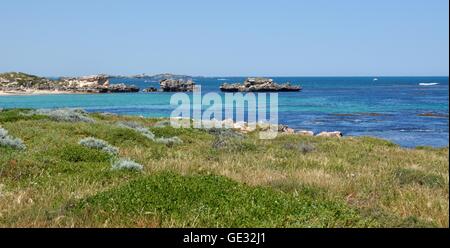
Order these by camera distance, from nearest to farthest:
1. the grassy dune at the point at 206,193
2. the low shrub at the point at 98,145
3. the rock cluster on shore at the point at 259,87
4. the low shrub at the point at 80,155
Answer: the grassy dune at the point at 206,193 < the low shrub at the point at 80,155 < the low shrub at the point at 98,145 < the rock cluster on shore at the point at 259,87

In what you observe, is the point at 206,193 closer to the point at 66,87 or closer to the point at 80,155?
the point at 80,155

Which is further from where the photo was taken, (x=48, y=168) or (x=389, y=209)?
(x=48, y=168)

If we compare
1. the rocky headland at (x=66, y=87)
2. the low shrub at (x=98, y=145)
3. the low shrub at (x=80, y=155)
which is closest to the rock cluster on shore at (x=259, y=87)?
the rocky headland at (x=66, y=87)

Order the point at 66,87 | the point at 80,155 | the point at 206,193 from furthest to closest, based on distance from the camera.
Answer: the point at 66,87
the point at 80,155
the point at 206,193

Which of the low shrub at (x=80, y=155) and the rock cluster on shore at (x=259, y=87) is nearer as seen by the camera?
the low shrub at (x=80, y=155)

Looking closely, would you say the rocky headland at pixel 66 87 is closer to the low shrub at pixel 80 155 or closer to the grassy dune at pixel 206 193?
the low shrub at pixel 80 155

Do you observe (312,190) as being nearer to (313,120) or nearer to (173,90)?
Answer: (313,120)

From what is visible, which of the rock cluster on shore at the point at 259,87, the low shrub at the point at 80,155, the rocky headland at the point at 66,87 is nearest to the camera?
the low shrub at the point at 80,155

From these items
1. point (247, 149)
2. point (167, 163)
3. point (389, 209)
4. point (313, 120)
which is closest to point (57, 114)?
point (247, 149)

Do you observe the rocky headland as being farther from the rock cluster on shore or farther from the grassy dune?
the grassy dune

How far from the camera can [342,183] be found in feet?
35.8

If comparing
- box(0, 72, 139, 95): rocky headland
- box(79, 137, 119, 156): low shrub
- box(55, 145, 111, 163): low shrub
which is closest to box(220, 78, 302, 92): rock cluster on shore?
box(0, 72, 139, 95): rocky headland

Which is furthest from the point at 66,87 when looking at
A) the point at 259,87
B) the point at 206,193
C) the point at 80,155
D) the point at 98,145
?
the point at 206,193
